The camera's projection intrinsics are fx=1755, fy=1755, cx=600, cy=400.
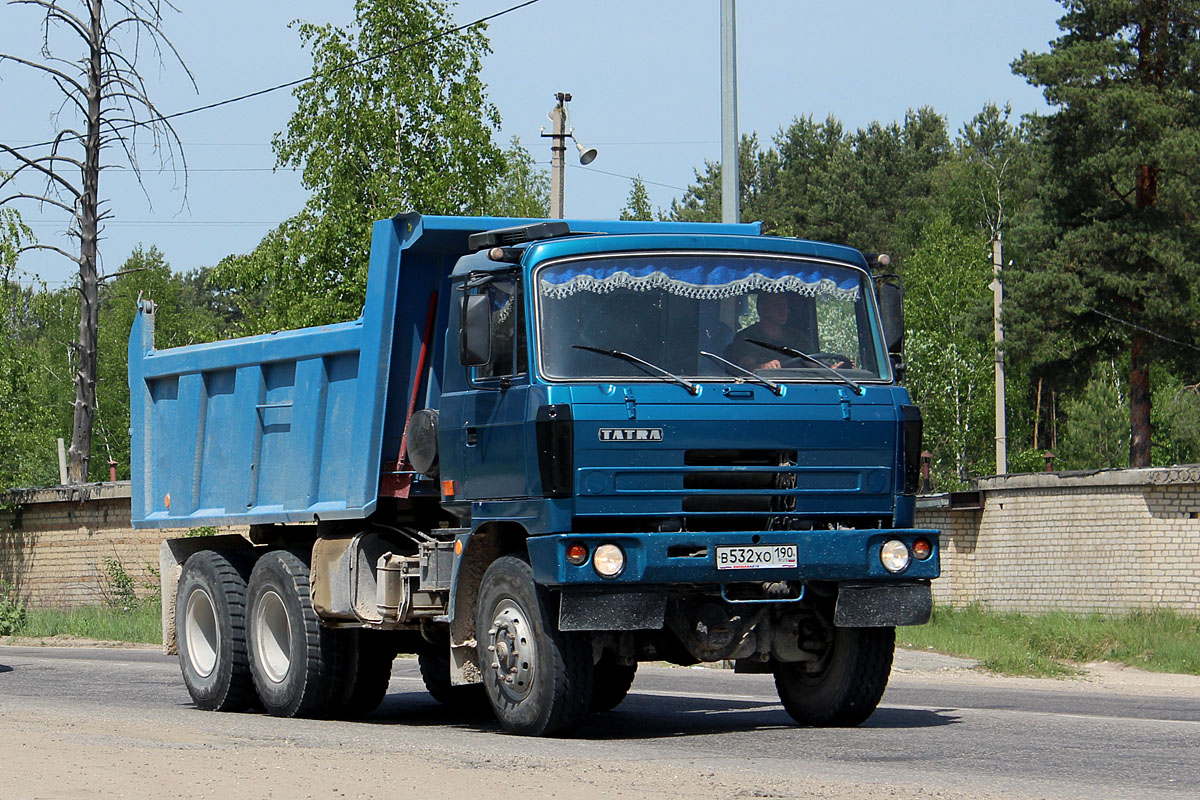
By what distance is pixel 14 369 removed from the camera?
3844cm

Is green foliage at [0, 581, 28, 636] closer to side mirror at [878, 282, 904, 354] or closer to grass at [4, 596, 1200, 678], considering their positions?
grass at [4, 596, 1200, 678]

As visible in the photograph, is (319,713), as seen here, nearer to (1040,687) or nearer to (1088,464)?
(1040,687)

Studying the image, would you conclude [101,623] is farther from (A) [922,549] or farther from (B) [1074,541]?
(A) [922,549]

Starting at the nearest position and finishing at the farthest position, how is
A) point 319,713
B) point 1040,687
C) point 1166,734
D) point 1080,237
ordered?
point 1166,734, point 319,713, point 1040,687, point 1080,237

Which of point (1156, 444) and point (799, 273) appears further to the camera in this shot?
point (1156, 444)

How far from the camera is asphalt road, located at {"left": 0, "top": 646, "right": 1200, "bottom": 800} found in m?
8.14

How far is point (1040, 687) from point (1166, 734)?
20.5 feet

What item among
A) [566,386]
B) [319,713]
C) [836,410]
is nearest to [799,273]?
[836,410]

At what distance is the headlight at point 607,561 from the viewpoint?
966 cm

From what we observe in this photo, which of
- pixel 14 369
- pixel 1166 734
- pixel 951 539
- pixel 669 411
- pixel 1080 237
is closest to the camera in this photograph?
pixel 669 411

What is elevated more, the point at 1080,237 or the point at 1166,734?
the point at 1080,237

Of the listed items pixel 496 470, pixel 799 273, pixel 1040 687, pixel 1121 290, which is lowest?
pixel 1040 687

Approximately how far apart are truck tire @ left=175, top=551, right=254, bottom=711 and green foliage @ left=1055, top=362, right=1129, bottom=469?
1861 inches

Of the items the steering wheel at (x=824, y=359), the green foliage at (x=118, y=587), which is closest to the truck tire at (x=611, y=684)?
the steering wheel at (x=824, y=359)
